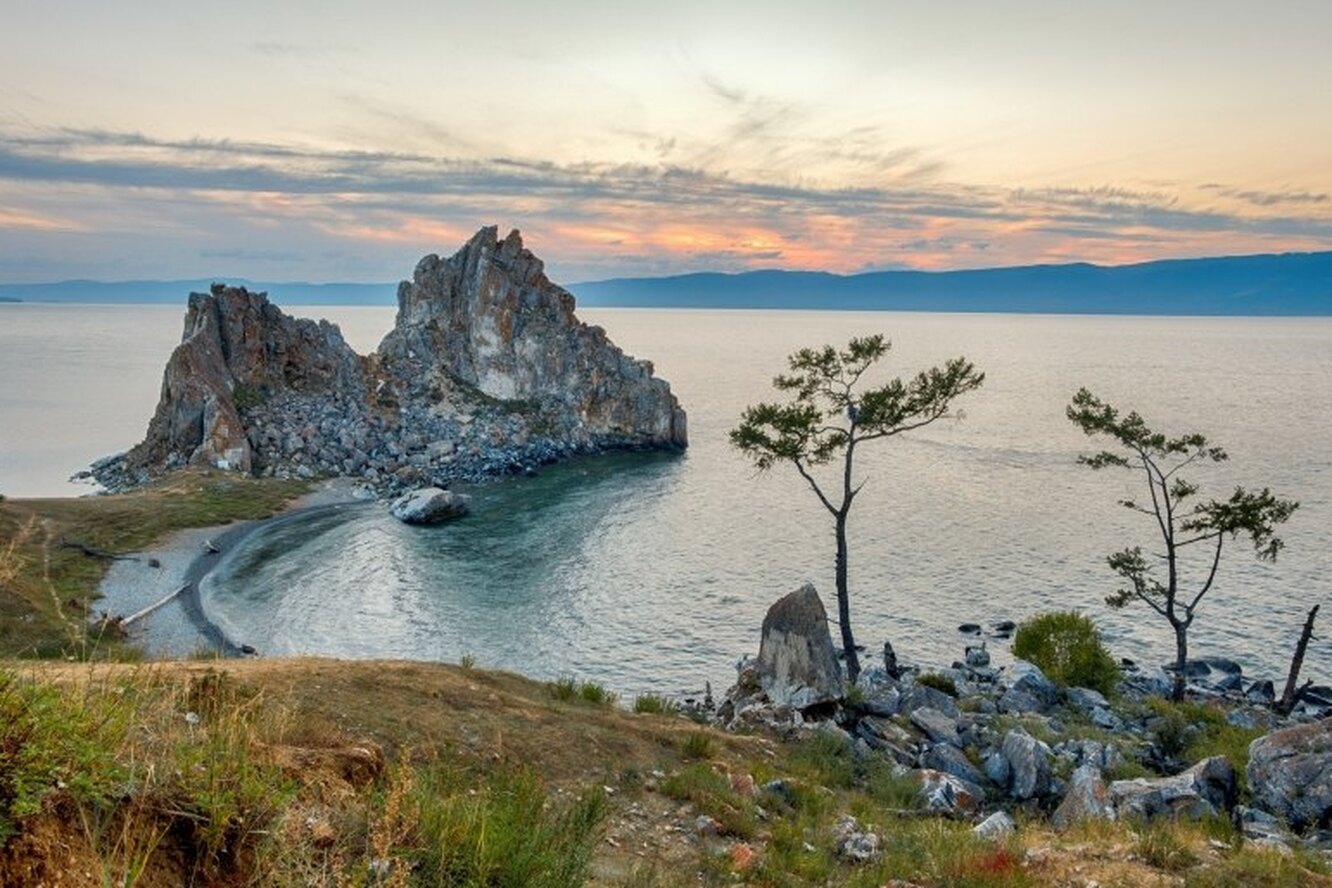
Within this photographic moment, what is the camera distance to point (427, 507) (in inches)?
2512

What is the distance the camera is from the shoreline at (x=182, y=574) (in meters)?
39.2

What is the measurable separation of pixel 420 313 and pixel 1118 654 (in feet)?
308

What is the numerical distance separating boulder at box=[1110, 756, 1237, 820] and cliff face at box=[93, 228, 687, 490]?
68367mm

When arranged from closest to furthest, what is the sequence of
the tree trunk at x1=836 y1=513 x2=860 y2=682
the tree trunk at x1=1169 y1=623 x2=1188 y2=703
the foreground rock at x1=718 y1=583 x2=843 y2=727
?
the foreground rock at x1=718 y1=583 x2=843 y2=727
the tree trunk at x1=1169 y1=623 x2=1188 y2=703
the tree trunk at x1=836 y1=513 x2=860 y2=682

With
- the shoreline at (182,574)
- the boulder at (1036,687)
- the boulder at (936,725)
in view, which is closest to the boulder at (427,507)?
the shoreline at (182,574)

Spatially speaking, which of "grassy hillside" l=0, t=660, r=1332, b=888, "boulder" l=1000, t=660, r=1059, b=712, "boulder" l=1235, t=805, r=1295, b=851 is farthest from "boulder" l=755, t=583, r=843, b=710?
"boulder" l=1235, t=805, r=1295, b=851

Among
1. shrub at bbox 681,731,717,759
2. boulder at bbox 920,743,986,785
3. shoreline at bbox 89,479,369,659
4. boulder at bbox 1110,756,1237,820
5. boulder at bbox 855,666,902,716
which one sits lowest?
shoreline at bbox 89,479,369,659

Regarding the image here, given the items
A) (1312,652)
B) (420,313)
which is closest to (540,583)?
(1312,652)

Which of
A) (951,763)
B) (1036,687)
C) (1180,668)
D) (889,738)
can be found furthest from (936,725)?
(1180,668)

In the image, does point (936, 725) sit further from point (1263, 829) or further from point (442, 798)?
point (442, 798)

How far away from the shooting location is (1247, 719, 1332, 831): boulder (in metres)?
16.3

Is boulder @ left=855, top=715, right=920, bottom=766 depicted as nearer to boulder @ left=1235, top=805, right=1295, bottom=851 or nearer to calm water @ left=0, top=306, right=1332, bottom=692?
boulder @ left=1235, top=805, right=1295, bottom=851

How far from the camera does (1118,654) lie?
40312 mm

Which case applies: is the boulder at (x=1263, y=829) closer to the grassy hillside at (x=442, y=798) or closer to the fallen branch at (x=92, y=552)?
the grassy hillside at (x=442, y=798)
